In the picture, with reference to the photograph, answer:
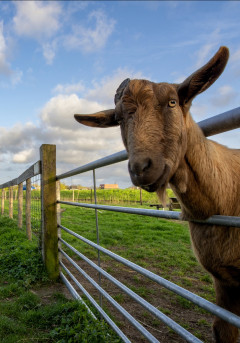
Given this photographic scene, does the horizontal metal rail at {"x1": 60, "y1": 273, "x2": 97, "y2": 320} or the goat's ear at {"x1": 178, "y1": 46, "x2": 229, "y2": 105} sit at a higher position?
the goat's ear at {"x1": 178, "y1": 46, "x2": 229, "y2": 105}

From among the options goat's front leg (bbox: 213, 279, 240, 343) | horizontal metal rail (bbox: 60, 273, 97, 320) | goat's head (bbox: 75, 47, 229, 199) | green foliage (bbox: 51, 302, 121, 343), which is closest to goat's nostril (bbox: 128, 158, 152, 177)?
goat's head (bbox: 75, 47, 229, 199)

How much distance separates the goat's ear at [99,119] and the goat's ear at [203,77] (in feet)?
1.89

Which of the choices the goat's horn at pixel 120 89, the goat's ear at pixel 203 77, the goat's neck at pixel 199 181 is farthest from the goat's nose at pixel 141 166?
the goat's horn at pixel 120 89

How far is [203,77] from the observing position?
148 cm

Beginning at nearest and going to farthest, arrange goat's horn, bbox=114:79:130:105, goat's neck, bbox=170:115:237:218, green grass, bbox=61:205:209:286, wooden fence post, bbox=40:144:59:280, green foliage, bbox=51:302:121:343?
1. goat's neck, bbox=170:115:237:218
2. goat's horn, bbox=114:79:130:105
3. green foliage, bbox=51:302:121:343
4. wooden fence post, bbox=40:144:59:280
5. green grass, bbox=61:205:209:286

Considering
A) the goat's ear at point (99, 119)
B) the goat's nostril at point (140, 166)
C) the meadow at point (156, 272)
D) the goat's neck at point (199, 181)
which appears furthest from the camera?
the meadow at point (156, 272)

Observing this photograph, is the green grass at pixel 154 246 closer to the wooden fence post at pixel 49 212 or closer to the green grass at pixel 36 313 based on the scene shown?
the wooden fence post at pixel 49 212

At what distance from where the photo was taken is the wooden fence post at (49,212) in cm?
454

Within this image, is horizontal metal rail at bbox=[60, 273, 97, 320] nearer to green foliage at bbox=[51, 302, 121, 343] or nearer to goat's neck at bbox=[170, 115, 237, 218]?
green foliage at bbox=[51, 302, 121, 343]

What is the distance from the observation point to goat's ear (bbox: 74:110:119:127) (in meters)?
2.01

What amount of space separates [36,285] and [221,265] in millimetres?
3466

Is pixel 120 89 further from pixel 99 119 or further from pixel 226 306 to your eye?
pixel 226 306

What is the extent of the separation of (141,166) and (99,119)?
824 millimetres

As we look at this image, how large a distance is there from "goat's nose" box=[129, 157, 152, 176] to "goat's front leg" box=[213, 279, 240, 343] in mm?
1165
